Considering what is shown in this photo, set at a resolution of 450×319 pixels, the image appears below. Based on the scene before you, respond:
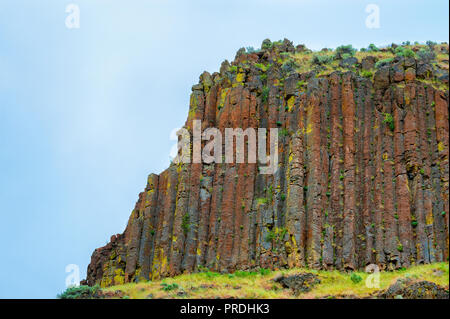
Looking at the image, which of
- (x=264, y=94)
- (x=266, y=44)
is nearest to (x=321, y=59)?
(x=264, y=94)

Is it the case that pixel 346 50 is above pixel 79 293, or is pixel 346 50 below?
above

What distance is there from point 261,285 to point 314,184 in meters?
7.31

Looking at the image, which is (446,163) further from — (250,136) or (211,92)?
(211,92)

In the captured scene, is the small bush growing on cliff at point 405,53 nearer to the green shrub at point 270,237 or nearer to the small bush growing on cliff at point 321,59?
the small bush growing on cliff at point 321,59

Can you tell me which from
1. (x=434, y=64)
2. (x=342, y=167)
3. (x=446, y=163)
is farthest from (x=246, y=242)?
(x=434, y=64)

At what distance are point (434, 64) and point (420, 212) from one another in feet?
40.8

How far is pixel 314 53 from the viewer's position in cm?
6781

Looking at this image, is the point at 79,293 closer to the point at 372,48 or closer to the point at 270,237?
the point at 270,237

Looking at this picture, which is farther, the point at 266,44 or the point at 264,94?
the point at 266,44

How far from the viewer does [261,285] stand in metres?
51.2

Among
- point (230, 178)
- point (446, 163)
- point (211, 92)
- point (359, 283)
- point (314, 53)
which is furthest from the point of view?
point (314, 53)
